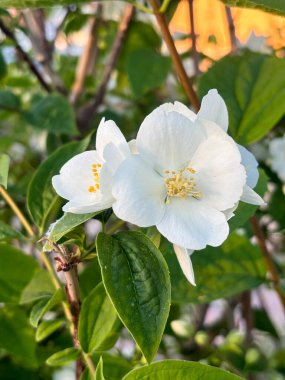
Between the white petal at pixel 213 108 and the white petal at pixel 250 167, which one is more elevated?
the white petal at pixel 213 108

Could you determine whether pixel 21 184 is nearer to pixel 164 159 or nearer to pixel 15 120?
pixel 15 120

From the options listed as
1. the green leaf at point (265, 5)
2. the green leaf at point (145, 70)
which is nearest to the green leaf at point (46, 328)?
the green leaf at point (265, 5)

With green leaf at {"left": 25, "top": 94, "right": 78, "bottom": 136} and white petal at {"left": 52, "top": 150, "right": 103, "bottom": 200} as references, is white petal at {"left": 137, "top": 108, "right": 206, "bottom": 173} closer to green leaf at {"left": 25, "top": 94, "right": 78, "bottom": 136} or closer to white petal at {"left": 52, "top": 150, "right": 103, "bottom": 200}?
white petal at {"left": 52, "top": 150, "right": 103, "bottom": 200}

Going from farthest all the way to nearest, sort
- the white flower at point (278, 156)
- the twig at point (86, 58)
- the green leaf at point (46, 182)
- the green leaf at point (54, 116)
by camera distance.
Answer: the twig at point (86, 58), the white flower at point (278, 156), the green leaf at point (54, 116), the green leaf at point (46, 182)

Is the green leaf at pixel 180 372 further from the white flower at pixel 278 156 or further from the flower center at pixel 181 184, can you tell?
the white flower at pixel 278 156

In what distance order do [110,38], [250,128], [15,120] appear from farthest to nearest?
1. [15,120]
2. [110,38]
3. [250,128]

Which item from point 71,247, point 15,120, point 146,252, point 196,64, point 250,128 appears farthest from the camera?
point 15,120

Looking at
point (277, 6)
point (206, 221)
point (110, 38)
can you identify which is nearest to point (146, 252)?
point (206, 221)
